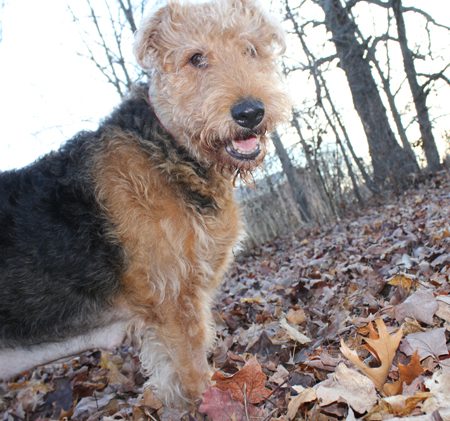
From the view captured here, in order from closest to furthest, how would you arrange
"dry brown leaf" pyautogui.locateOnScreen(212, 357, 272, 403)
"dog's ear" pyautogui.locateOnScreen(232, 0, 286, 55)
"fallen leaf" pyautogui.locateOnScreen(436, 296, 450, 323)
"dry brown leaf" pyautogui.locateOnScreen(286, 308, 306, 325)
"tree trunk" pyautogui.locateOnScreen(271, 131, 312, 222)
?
"dry brown leaf" pyautogui.locateOnScreen(212, 357, 272, 403)
"fallen leaf" pyautogui.locateOnScreen(436, 296, 450, 323)
"dog's ear" pyautogui.locateOnScreen(232, 0, 286, 55)
"dry brown leaf" pyautogui.locateOnScreen(286, 308, 306, 325)
"tree trunk" pyautogui.locateOnScreen(271, 131, 312, 222)

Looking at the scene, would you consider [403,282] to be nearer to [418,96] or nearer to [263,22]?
[263,22]

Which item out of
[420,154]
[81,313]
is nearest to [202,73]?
[81,313]

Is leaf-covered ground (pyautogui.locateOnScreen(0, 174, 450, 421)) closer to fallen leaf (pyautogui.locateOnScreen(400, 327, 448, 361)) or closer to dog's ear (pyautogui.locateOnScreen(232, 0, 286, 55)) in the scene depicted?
fallen leaf (pyautogui.locateOnScreen(400, 327, 448, 361))

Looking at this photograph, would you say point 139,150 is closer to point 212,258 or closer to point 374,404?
point 212,258

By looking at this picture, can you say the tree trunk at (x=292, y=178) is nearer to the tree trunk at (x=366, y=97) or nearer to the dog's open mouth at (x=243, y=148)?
the tree trunk at (x=366, y=97)

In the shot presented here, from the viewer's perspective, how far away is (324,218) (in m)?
12.1

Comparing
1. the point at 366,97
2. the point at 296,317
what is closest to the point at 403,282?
the point at 296,317

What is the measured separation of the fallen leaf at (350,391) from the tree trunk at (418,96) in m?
13.2

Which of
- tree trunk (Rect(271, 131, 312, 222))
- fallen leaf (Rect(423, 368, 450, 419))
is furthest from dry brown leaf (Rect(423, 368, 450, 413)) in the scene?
tree trunk (Rect(271, 131, 312, 222))

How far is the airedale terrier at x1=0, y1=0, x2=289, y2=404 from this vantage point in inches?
113

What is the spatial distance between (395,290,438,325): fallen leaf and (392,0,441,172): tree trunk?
483 inches

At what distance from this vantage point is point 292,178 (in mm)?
16266

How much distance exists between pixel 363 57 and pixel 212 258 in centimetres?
1298

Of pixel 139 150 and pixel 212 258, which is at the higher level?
pixel 139 150
